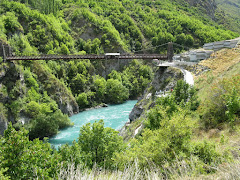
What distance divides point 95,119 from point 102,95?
13647mm

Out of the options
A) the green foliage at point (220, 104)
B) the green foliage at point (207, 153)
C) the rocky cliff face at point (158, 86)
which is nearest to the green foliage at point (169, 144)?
the green foliage at point (207, 153)

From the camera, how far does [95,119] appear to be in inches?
1431

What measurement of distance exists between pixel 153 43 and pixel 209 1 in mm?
55113

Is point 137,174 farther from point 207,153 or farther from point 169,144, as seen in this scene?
point 207,153

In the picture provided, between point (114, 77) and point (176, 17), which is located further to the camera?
point (176, 17)

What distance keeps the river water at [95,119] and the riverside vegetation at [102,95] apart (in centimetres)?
152

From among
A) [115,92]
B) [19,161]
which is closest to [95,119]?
[115,92]

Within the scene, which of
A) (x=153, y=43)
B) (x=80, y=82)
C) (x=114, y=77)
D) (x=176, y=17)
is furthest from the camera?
(x=176, y=17)

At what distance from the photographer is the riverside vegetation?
7801mm

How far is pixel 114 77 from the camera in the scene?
55.8m

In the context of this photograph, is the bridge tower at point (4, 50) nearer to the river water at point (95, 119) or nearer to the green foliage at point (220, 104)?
the river water at point (95, 119)

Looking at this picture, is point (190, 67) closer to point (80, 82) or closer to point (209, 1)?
point (80, 82)

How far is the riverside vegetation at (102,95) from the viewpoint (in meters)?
7.80

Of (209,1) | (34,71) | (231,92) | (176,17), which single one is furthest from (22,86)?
(209,1)
